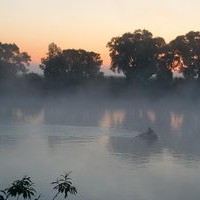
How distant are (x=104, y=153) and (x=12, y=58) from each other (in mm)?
80902

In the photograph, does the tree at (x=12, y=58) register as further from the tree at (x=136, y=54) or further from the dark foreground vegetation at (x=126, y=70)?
the tree at (x=136, y=54)

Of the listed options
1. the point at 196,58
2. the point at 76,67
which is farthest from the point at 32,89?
the point at 196,58

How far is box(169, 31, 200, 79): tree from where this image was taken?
344ft

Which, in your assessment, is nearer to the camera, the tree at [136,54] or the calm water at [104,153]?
the calm water at [104,153]

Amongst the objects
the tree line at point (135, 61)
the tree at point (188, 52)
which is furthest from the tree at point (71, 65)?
the tree at point (188, 52)

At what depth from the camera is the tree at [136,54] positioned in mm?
105938

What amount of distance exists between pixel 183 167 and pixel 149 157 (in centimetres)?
501

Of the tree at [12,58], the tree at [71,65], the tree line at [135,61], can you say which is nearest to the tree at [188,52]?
the tree line at [135,61]

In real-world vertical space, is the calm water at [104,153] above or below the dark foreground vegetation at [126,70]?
below

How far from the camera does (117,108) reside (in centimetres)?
9256

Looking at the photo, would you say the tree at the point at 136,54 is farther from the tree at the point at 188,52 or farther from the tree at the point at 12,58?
the tree at the point at 12,58

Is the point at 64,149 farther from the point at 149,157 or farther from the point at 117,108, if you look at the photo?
the point at 117,108

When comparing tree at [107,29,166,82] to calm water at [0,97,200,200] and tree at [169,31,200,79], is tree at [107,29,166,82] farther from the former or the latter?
calm water at [0,97,200,200]

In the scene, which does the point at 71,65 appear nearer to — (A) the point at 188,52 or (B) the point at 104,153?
(A) the point at 188,52
